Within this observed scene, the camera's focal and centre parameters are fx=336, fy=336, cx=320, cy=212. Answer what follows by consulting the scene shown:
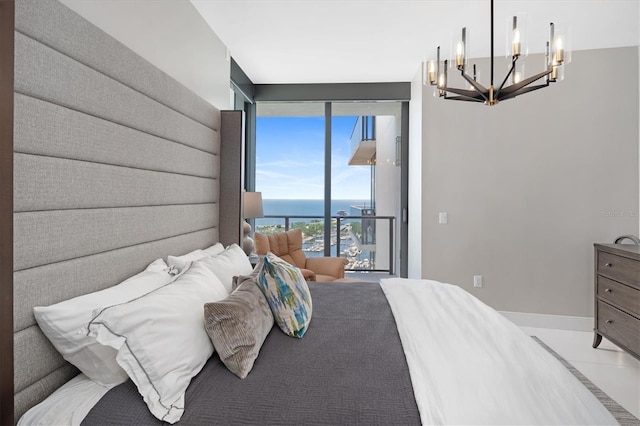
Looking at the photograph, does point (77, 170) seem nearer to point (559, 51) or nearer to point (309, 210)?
point (559, 51)

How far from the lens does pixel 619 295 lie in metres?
2.64

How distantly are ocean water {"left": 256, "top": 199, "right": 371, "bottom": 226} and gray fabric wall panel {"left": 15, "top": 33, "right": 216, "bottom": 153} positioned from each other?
109 inches

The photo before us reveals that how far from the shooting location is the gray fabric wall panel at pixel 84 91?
3.55 feet

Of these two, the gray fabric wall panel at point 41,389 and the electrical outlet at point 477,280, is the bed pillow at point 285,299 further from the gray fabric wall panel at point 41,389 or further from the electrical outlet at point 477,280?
the electrical outlet at point 477,280

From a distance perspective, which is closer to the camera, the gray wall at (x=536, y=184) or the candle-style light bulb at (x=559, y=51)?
the candle-style light bulb at (x=559, y=51)

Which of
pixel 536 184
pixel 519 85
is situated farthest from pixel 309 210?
pixel 519 85

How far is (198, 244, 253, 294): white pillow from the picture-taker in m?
1.84

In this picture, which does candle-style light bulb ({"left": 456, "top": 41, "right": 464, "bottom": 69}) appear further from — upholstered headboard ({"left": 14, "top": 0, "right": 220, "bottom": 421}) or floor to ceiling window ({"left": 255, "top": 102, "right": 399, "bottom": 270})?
floor to ceiling window ({"left": 255, "top": 102, "right": 399, "bottom": 270})

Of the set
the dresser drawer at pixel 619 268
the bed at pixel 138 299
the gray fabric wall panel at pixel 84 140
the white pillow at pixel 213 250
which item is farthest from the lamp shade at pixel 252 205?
the dresser drawer at pixel 619 268

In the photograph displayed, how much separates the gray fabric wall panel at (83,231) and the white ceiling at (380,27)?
1.76 meters

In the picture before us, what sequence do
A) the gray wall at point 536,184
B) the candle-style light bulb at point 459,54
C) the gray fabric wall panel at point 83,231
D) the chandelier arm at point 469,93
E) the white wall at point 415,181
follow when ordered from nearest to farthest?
the gray fabric wall panel at point 83,231, the candle-style light bulb at point 459,54, the chandelier arm at point 469,93, the gray wall at point 536,184, the white wall at point 415,181

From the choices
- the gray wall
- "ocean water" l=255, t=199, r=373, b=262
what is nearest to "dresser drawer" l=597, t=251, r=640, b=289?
the gray wall

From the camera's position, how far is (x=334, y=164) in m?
4.60

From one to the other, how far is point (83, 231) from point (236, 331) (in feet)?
2.38
